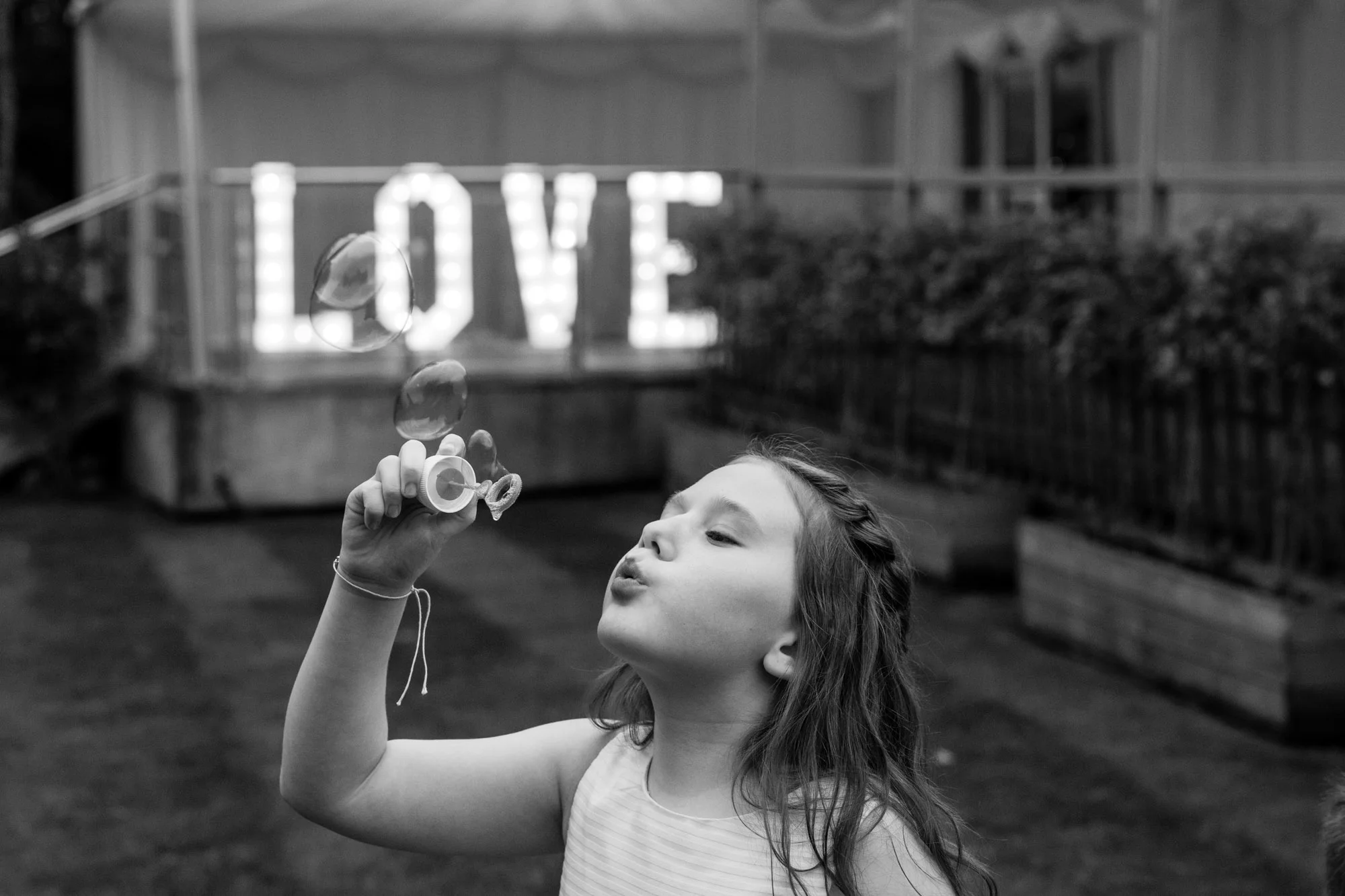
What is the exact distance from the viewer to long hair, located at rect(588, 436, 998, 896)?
1971mm

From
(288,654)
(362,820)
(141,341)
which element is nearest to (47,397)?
(141,341)

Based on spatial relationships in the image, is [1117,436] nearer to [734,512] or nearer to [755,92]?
[755,92]

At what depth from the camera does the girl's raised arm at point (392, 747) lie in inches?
78.7

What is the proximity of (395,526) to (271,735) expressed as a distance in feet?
14.2

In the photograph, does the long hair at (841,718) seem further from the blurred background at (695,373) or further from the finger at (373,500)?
the blurred background at (695,373)

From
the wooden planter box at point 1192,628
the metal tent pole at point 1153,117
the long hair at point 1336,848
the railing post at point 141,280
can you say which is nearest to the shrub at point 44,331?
the railing post at point 141,280

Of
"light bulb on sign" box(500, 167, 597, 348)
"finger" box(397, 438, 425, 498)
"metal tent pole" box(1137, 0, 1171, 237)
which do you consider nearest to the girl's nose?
"finger" box(397, 438, 425, 498)

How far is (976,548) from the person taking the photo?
8258 mm

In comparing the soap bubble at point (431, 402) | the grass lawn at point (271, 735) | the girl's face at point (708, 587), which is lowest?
the grass lawn at point (271, 735)

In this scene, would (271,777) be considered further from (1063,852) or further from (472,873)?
(1063,852)

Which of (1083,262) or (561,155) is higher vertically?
(561,155)

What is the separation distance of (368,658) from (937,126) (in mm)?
8760

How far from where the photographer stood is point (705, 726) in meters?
2.05

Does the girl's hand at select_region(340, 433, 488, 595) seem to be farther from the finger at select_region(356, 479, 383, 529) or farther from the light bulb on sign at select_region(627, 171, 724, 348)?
the light bulb on sign at select_region(627, 171, 724, 348)
